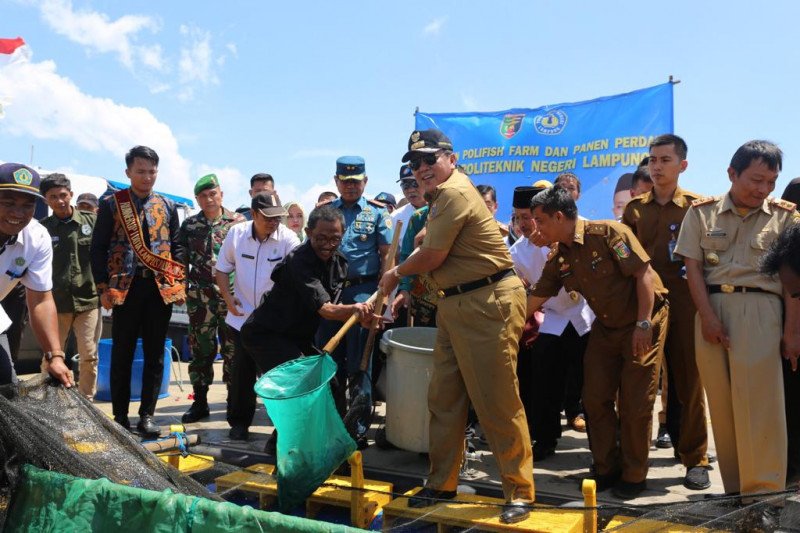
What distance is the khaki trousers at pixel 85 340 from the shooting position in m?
6.49

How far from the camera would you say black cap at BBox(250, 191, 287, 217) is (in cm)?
557

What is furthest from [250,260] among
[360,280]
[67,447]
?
[67,447]

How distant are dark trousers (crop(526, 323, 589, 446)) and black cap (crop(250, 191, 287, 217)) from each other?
222 centimetres

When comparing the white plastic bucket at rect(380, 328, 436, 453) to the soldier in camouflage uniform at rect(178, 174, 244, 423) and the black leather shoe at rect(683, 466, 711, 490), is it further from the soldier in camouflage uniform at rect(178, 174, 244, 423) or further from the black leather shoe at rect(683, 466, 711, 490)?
the soldier in camouflage uniform at rect(178, 174, 244, 423)

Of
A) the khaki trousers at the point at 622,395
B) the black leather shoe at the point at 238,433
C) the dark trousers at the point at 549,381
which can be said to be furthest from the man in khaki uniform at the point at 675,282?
the black leather shoe at the point at 238,433

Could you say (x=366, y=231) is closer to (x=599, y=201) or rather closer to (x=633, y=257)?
(x=633, y=257)

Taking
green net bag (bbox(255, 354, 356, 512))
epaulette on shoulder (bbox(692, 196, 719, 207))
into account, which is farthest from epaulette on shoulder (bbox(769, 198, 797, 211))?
green net bag (bbox(255, 354, 356, 512))

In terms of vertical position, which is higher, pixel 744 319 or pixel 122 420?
pixel 744 319

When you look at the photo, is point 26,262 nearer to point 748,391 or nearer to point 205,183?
point 205,183

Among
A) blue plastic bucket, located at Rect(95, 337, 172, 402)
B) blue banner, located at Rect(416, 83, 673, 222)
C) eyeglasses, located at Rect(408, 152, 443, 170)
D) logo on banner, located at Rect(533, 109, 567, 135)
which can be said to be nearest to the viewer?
eyeglasses, located at Rect(408, 152, 443, 170)

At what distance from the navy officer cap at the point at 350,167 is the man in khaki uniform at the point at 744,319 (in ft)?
9.30

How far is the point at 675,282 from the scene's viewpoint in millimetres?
4484

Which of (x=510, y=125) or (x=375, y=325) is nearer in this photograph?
(x=375, y=325)

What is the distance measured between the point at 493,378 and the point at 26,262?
2575mm
